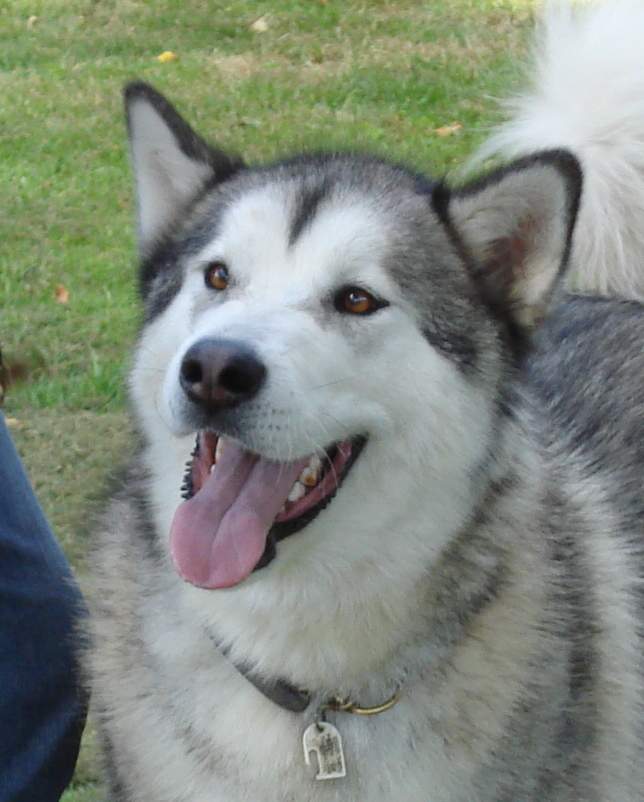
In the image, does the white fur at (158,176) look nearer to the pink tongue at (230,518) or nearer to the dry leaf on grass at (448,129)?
the pink tongue at (230,518)

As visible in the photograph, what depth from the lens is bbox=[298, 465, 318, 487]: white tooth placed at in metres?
2.59

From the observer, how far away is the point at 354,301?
2641mm

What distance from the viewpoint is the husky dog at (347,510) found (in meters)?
2.56

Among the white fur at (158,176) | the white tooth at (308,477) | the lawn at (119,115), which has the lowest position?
the lawn at (119,115)

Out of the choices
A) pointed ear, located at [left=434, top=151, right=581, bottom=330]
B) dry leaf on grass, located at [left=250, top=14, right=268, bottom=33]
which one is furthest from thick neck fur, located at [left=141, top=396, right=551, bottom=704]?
dry leaf on grass, located at [left=250, top=14, right=268, bottom=33]

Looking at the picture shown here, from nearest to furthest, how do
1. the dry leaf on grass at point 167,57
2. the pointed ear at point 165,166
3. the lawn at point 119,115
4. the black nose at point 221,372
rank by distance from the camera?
1. the black nose at point 221,372
2. the pointed ear at point 165,166
3. the lawn at point 119,115
4. the dry leaf on grass at point 167,57

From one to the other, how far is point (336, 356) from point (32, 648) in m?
1.26

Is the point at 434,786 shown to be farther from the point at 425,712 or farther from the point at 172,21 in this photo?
the point at 172,21

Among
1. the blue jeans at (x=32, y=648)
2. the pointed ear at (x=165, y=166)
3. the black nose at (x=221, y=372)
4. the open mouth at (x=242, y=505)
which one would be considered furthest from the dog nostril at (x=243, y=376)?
the blue jeans at (x=32, y=648)

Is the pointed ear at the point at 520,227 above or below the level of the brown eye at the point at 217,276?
above

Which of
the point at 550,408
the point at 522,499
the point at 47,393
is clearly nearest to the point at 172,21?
the point at 47,393

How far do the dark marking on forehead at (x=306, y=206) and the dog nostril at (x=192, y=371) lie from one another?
38 centimetres

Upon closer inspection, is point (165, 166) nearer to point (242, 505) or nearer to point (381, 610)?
point (242, 505)

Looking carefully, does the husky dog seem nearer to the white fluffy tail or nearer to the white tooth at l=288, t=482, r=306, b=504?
the white tooth at l=288, t=482, r=306, b=504
